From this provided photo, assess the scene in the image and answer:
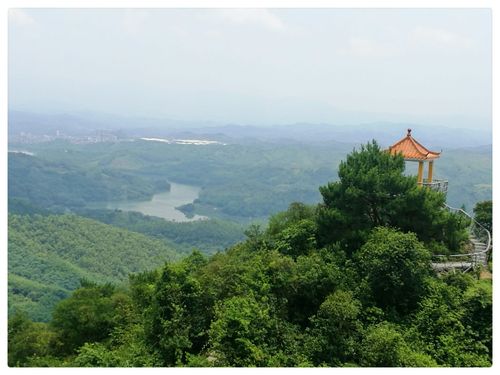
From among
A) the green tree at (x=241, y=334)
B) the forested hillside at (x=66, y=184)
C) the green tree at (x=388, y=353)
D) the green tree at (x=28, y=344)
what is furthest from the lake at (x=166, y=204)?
the green tree at (x=388, y=353)

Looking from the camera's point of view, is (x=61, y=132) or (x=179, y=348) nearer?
(x=179, y=348)

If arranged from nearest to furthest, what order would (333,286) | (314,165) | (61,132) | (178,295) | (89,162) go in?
(178,295) < (333,286) < (314,165) < (89,162) < (61,132)

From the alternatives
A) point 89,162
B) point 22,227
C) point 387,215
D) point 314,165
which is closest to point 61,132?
point 89,162

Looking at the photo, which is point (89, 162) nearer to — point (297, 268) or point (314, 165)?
point (314, 165)

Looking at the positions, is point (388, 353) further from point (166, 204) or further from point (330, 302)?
point (166, 204)

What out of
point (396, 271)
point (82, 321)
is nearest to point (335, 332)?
point (396, 271)

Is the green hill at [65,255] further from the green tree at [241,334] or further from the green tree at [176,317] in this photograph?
the green tree at [241,334]

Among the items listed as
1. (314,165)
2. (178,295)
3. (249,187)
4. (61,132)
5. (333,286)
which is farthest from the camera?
(61,132)
